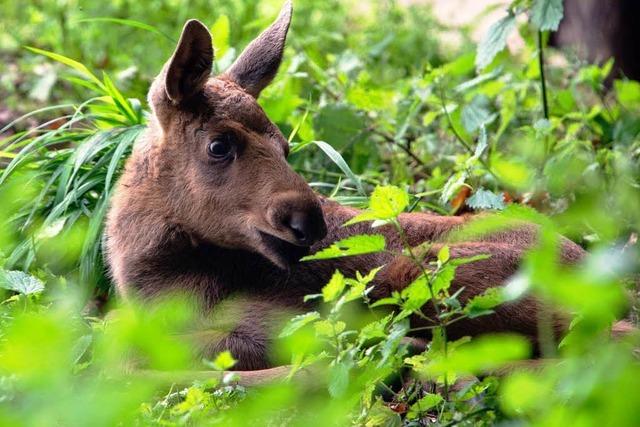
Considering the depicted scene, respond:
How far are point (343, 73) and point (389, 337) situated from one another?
3.86 metres

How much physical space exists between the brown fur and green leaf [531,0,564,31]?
1.50 meters

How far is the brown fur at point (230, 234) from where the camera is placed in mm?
4418

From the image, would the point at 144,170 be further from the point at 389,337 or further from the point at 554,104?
the point at 554,104

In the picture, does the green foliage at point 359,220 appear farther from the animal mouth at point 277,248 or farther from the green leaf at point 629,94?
the animal mouth at point 277,248

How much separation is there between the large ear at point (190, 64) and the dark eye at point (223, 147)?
9.8 inches

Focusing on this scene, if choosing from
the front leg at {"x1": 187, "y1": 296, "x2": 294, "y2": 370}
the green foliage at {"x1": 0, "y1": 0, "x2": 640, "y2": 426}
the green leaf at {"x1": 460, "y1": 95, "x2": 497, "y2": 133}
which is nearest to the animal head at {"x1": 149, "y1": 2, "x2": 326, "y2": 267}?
the front leg at {"x1": 187, "y1": 296, "x2": 294, "y2": 370}

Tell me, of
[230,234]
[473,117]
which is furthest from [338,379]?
[473,117]

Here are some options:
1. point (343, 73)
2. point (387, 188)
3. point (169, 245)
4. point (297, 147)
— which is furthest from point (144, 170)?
point (343, 73)

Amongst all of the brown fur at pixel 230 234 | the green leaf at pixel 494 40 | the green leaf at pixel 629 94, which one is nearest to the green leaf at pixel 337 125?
the green leaf at pixel 494 40

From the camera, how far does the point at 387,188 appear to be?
11.7 feet

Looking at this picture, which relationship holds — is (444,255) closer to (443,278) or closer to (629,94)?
(443,278)

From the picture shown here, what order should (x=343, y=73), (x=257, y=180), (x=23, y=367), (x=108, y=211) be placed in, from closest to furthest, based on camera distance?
(x=23, y=367), (x=257, y=180), (x=108, y=211), (x=343, y=73)

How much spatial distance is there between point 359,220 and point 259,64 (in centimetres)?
171

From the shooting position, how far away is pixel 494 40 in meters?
6.12
